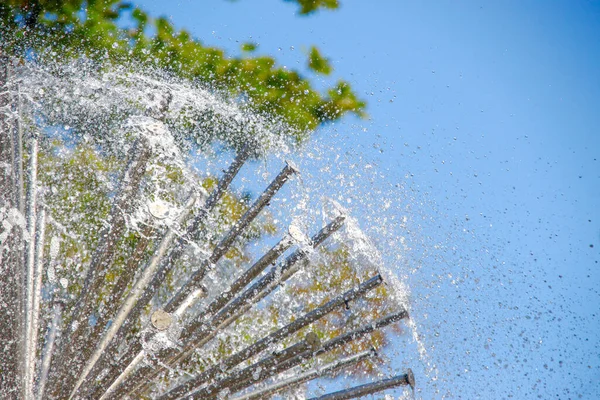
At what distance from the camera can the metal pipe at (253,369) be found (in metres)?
3.56

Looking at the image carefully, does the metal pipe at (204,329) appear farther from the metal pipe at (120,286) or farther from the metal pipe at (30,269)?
the metal pipe at (30,269)

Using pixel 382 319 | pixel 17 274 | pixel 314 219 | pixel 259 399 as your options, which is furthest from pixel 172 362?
pixel 314 219

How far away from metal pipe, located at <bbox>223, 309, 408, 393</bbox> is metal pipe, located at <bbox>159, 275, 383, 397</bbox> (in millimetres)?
163

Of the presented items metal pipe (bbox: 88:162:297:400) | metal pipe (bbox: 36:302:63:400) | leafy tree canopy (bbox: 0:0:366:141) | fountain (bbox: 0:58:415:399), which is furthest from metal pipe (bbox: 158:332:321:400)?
leafy tree canopy (bbox: 0:0:366:141)

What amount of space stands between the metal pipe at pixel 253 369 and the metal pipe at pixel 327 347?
37 millimetres

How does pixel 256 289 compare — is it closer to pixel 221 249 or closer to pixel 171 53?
pixel 221 249

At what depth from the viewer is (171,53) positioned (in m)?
8.80

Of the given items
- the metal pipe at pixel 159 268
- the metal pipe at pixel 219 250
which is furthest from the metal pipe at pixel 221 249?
the metal pipe at pixel 159 268

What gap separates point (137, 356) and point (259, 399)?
3.44ft

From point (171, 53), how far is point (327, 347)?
21.8 feet

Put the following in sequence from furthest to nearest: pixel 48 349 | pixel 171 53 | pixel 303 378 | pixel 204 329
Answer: pixel 171 53, pixel 303 378, pixel 48 349, pixel 204 329

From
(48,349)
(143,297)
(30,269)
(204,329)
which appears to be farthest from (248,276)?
(30,269)

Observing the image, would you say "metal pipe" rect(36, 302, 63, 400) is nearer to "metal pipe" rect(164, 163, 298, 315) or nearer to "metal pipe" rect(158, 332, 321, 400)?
"metal pipe" rect(158, 332, 321, 400)

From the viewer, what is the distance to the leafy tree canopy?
27.9ft
